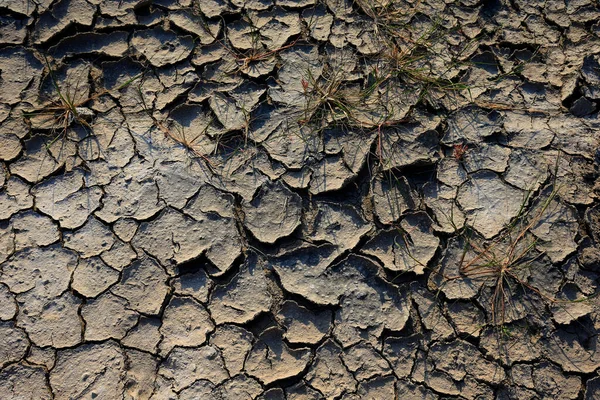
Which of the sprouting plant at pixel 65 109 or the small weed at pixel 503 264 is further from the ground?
the sprouting plant at pixel 65 109

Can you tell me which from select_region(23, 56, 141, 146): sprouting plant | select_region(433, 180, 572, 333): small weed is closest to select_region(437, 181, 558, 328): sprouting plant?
select_region(433, 180, 572, 333): small weed

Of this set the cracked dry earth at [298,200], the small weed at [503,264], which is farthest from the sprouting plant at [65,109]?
the small weed at [503,264]

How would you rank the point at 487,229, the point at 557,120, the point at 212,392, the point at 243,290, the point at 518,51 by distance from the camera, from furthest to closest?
the point at 518,51 < the point at 557,120 < the point at 487,229 < the point at 243,290 < the point at 212,392

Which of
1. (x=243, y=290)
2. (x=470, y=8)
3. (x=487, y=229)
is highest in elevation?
(x=470, y=8)

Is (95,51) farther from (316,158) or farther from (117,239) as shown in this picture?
(316,158)

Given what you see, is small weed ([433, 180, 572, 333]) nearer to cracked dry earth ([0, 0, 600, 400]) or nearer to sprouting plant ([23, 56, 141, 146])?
cracked dry earth ([0, 0, 600, 400])

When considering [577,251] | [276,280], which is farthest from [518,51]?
[276,280]

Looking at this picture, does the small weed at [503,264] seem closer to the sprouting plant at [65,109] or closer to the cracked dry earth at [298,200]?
the cracked dry earth at [298,200]

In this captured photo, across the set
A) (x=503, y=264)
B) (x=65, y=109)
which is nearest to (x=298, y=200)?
(x=503, y=264)
